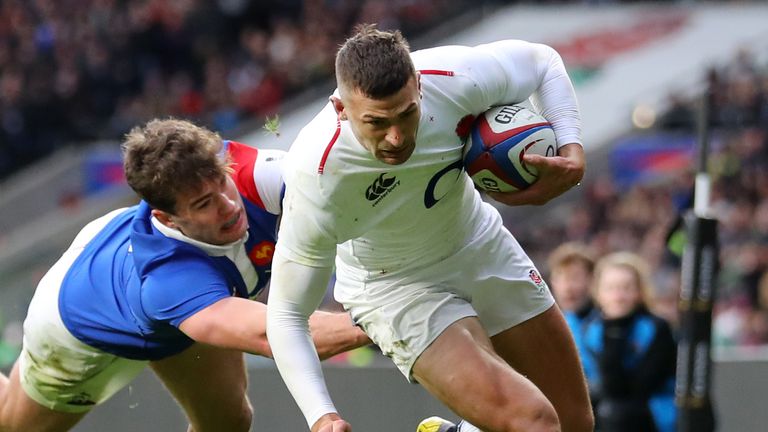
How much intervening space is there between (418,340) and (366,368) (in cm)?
353

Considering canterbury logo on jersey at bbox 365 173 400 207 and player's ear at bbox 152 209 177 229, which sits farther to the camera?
player's ear at bbox 152 209 177 229

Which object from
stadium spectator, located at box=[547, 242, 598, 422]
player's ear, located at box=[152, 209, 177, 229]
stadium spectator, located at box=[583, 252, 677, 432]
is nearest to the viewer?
player's ear, located at box=[152, 209, 177, 229]

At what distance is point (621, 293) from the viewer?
6.92 metres

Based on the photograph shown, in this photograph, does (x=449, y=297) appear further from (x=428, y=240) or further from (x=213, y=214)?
(x=213, y=214)

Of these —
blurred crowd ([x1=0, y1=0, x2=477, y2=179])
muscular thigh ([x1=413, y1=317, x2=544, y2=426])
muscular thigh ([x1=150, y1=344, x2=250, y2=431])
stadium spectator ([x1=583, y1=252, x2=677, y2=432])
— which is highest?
muscular thigh ([x1=413, y1=317, x2=544, y2=426])

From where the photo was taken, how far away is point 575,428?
5.09 m

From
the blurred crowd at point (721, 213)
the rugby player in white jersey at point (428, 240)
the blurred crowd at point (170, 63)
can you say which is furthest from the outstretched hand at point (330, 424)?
the blurred crowd at point (170, 63)

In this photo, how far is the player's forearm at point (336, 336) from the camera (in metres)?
5.08

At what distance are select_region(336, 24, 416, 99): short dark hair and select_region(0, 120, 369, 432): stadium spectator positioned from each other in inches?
38.9

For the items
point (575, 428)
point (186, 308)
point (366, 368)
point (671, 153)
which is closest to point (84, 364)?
point (186, 308)

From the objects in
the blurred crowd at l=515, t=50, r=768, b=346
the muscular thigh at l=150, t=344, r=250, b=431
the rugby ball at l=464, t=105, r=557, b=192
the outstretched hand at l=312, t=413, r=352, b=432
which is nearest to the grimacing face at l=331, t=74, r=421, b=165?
the rugby ball at l=464, t=105, r=557, b=192

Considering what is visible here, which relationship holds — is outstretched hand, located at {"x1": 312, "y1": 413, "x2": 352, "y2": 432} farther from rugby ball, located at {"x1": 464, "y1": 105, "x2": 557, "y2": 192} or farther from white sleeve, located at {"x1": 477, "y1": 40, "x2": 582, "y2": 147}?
white sleeve, located at {"x1": 477, "y1": 40, "x2": 582, "y2": 147}

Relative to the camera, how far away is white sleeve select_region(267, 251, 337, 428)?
14.4 feet

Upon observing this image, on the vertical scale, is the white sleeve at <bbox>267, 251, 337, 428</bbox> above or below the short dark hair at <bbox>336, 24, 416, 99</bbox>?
below
